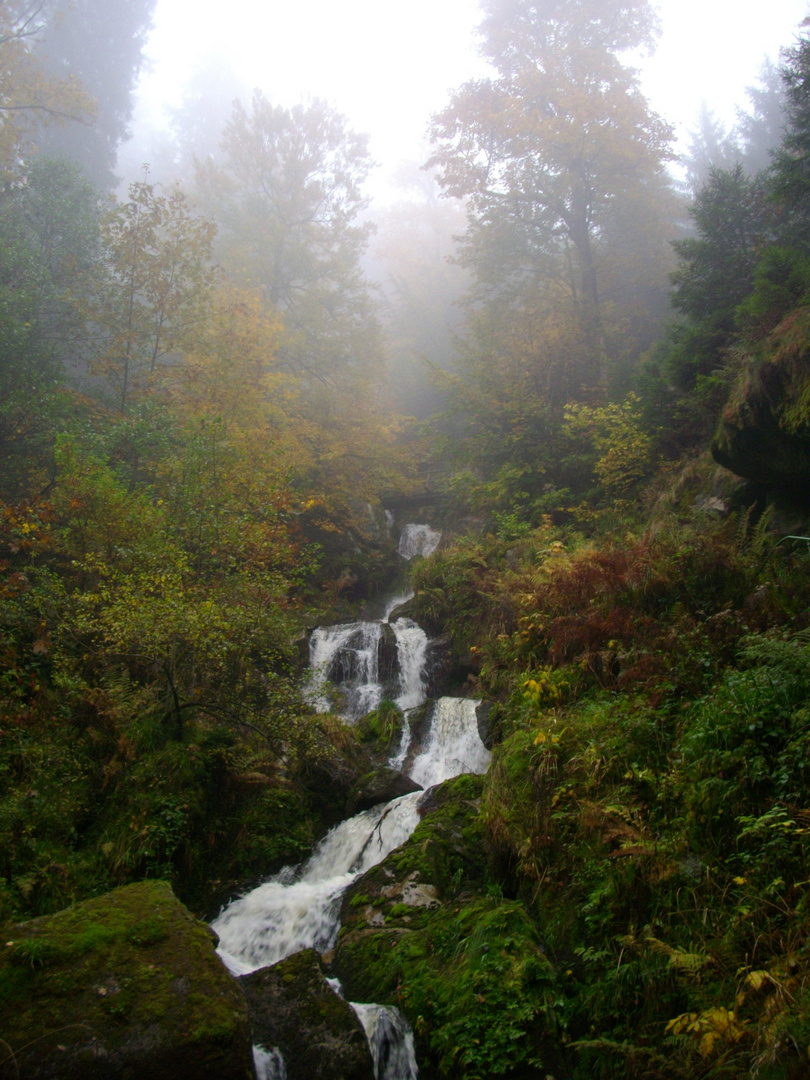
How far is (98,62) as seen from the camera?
2756cm

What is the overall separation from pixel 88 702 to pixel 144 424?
6.61 m

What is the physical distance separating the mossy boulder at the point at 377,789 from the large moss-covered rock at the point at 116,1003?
13.6 feet

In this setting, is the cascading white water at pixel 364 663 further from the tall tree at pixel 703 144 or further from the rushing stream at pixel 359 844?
the tall tree at pixel 703 144

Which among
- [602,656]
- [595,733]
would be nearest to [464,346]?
[602,656]

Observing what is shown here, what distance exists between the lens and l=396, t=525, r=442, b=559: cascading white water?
62.4 feet

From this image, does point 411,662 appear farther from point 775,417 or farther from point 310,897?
point 775,417

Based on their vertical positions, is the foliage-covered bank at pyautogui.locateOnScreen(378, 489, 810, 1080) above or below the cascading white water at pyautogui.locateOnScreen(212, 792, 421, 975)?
above

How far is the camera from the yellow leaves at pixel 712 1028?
271 centimetres

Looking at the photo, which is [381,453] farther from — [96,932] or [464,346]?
[96,932]

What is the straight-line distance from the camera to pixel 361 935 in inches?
195

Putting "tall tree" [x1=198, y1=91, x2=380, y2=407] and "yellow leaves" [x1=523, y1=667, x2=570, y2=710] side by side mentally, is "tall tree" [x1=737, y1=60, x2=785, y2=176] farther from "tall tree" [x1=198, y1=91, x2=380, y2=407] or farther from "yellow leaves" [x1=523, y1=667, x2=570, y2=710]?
"yellow leaves" [x1=523, y1=667, x2=570, y2=710]

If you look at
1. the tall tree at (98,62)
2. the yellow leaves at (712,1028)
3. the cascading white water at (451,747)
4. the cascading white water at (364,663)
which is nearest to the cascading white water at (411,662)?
the cascading white water at (364,663)

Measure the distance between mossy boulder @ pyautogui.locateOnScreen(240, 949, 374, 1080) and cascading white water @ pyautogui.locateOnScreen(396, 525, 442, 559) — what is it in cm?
1478

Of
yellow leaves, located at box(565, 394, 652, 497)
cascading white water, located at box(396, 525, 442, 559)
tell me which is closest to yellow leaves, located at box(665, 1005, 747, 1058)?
yellow leaves, located at box(565, 394, 652, 497)
